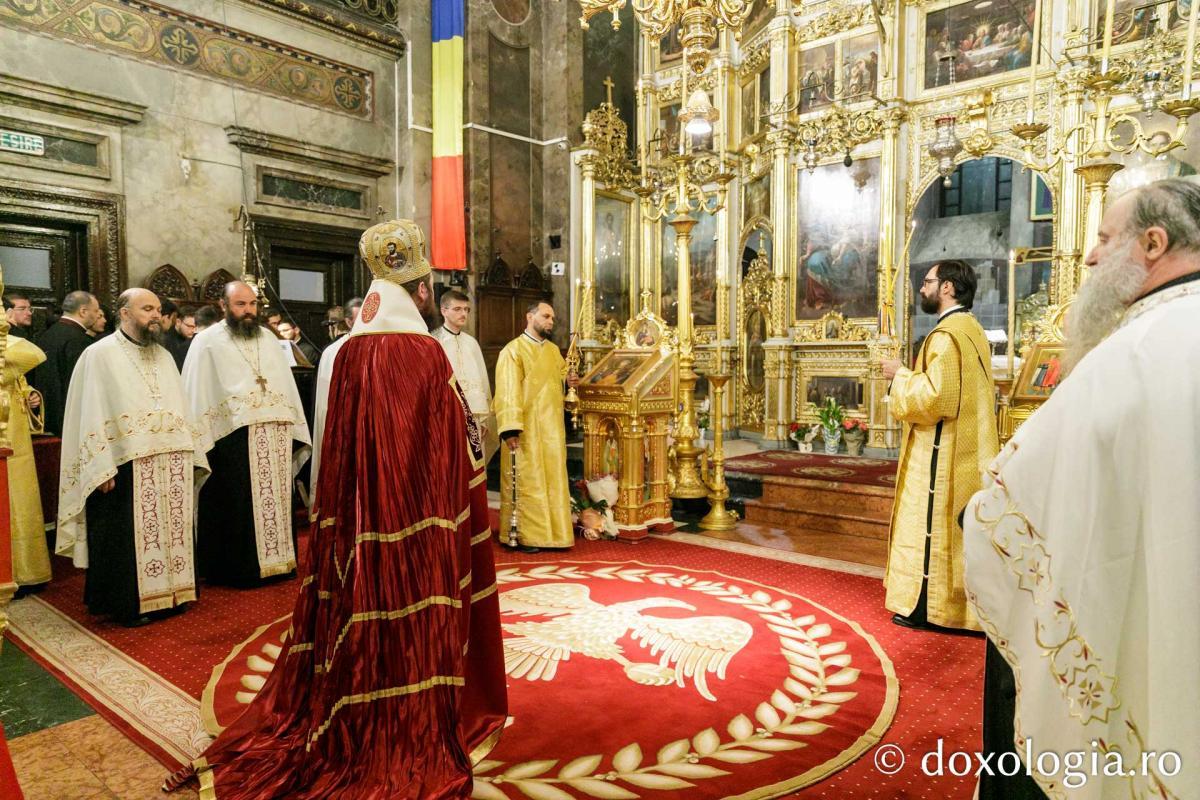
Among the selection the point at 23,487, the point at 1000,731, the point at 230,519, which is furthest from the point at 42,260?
the point at 1000,731

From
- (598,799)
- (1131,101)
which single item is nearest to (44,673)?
(598,799)

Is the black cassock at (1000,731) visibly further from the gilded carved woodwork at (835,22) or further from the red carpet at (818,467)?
the gilded carved woodwork at (835,22)

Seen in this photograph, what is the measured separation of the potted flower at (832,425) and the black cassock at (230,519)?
7795mm

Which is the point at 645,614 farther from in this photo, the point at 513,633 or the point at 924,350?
the point at 924,350

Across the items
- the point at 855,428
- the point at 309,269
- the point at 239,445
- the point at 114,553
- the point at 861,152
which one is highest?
the point at 861,152

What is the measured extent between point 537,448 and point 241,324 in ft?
7.76

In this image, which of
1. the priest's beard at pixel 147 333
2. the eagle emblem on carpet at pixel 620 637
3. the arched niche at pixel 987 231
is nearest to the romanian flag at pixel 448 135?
the priest's beard at pixel 147 333

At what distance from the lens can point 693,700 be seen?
3.29 meters

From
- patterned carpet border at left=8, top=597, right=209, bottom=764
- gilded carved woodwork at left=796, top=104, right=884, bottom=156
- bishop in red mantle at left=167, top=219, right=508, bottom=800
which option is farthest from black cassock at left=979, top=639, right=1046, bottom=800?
gilded carved woodwork at left=796, top=104, right=884, bottom=156

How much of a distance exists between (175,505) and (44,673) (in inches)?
45.8

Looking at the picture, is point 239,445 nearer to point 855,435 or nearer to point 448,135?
point 448,135

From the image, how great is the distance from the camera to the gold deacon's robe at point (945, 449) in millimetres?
4152

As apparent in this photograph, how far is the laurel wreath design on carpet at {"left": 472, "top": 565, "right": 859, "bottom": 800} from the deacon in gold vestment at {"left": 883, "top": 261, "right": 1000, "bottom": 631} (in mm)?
695

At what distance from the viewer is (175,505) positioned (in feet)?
14.9
